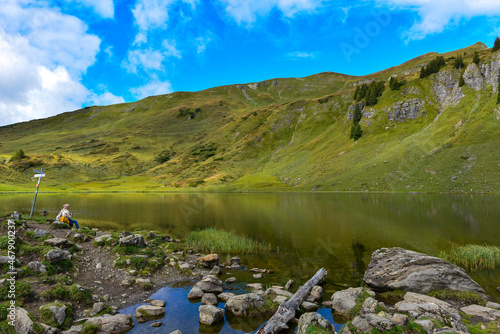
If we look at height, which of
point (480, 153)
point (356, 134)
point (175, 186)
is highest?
point (356, 134)

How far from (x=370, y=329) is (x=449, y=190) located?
311 feet

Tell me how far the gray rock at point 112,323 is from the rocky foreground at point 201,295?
0.05m

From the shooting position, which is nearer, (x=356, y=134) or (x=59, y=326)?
(x=59, y=326)

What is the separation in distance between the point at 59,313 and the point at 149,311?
171 inches

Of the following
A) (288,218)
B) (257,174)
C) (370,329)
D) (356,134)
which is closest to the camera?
(370,329)

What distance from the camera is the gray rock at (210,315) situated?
13.0 m

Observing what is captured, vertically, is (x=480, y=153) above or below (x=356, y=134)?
below

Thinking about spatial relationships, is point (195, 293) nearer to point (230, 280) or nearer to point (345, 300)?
point (230, 280)

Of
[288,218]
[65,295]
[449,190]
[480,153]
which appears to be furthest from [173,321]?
[480,153]

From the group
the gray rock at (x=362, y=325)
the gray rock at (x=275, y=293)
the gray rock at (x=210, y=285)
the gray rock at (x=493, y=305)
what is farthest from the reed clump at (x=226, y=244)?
the gray rock at (x=493, y=305)

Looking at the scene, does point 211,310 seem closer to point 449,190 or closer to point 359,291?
point 359,291

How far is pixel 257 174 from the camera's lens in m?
172

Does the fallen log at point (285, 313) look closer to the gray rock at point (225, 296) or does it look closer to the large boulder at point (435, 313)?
the gray rock at point (225, 296)

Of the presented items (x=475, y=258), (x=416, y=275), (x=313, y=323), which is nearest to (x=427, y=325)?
(x=313, y=323)
